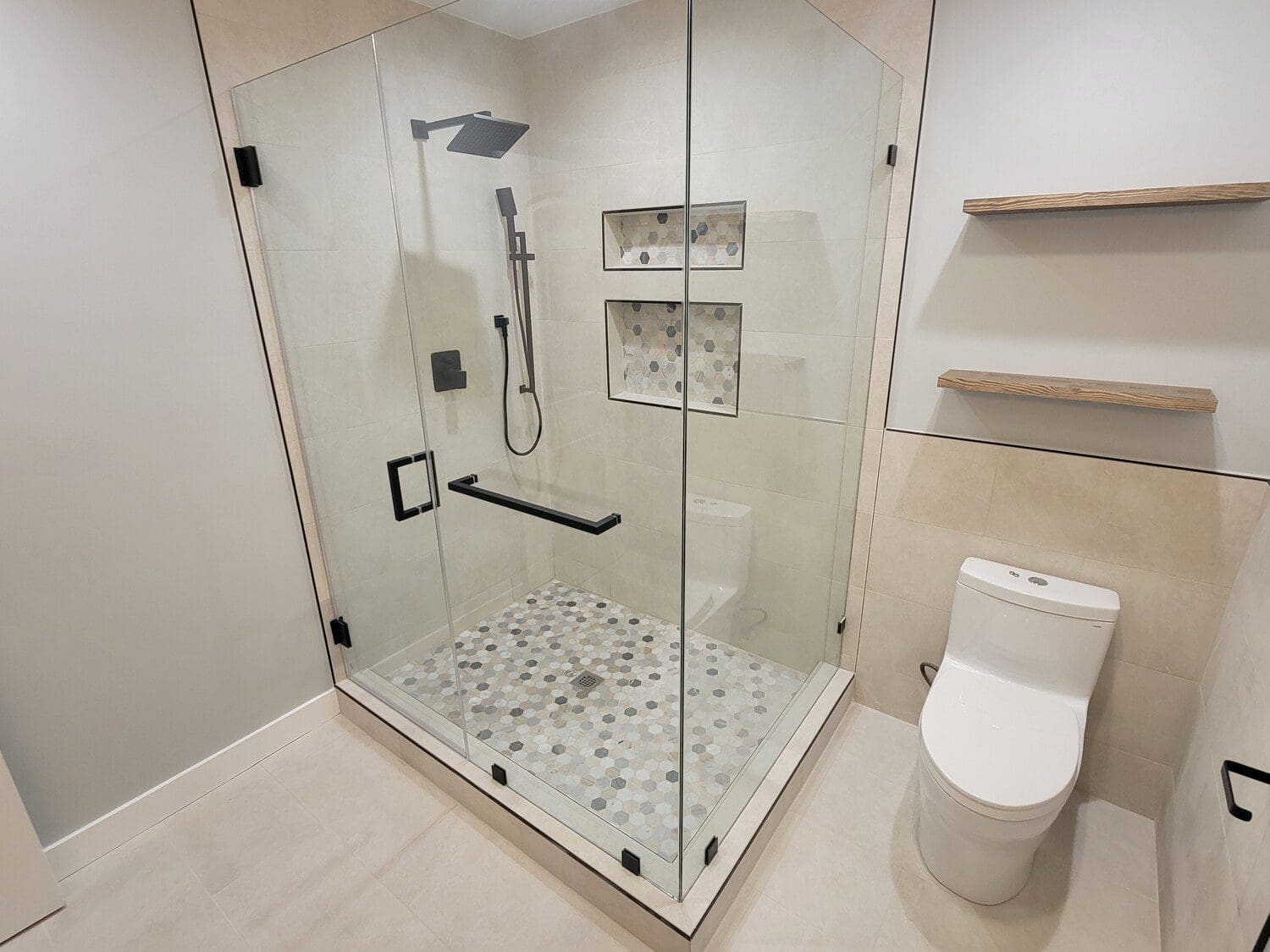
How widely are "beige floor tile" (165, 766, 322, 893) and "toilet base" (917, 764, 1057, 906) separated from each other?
5.93 ft

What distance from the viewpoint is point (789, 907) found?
162 cm

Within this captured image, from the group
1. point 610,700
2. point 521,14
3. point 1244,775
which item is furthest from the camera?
point 610,700

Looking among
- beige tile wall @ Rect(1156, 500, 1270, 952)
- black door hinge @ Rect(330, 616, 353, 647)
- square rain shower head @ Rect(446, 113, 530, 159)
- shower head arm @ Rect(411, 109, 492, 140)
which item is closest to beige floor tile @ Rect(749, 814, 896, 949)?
beige tile wall @ Rect(1156, 500, 1270, 952)

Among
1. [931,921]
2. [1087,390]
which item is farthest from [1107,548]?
[931,921]

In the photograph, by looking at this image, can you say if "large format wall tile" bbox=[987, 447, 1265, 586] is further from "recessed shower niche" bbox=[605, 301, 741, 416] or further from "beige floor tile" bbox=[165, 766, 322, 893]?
"beige floor tile" bbox=[165, 766, 322, 893]

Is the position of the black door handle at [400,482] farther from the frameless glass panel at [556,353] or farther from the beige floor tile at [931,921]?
the beige floor tile at [931,921]

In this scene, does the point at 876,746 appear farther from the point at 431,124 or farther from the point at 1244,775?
the point at 431,124

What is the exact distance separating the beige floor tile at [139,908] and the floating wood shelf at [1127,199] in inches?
107

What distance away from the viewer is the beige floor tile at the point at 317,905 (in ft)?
5.08

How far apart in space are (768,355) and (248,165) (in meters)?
1.58

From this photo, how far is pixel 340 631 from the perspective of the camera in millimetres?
2236

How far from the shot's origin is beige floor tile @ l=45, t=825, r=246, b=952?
5.08 ft

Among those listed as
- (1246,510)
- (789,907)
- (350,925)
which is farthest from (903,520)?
(350,925)

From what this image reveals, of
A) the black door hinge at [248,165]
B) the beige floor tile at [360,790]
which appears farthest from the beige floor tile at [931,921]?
the black door hinge at [248,165]
